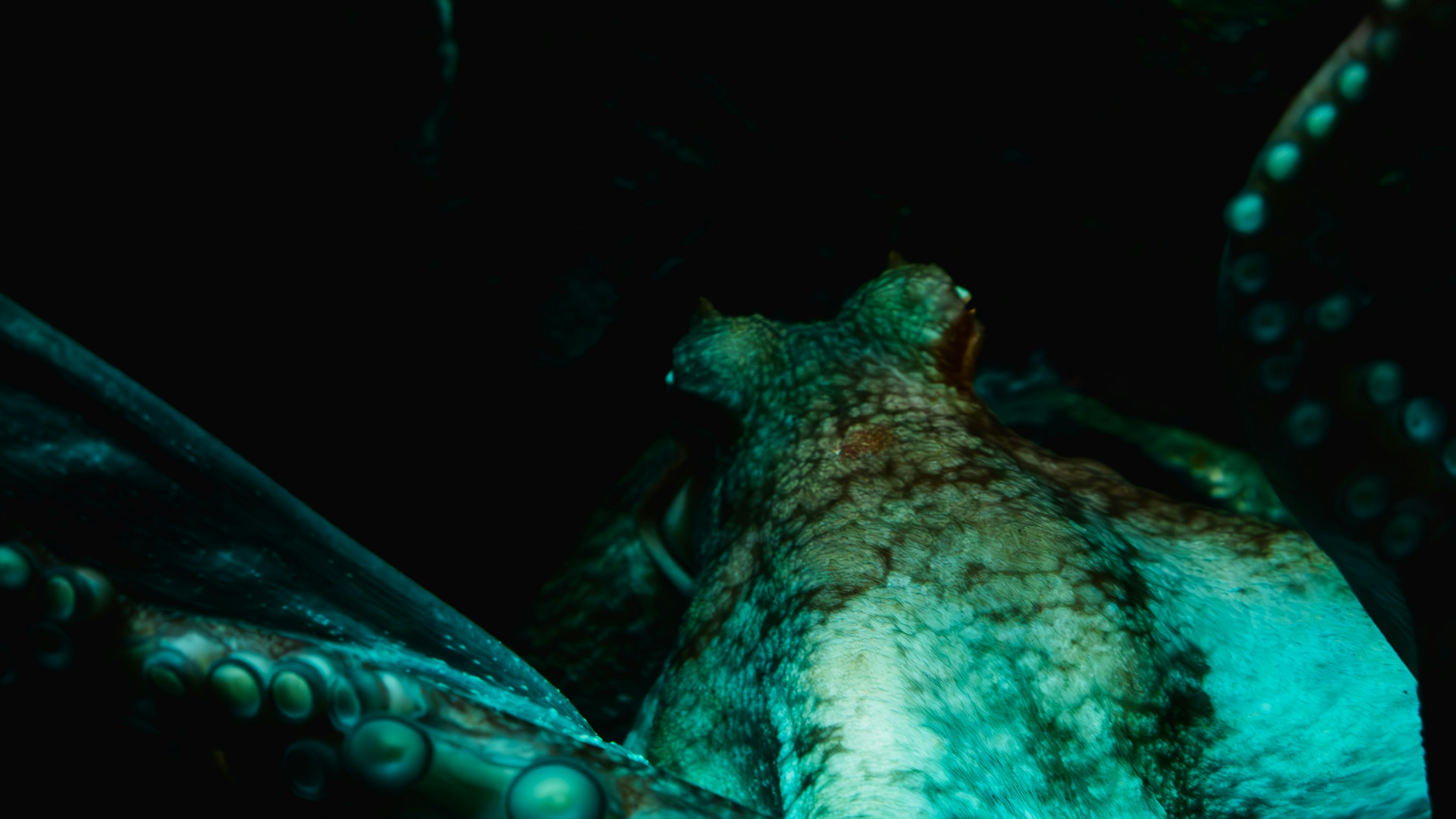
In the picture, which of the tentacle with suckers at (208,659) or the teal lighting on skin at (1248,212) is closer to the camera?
the tentacle with suckers at (208,659)

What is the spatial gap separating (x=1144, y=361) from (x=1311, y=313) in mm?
1845

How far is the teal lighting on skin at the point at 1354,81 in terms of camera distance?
26.5 inches

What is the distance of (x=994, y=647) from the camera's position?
122cm

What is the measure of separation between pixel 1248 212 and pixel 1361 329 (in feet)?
0.42

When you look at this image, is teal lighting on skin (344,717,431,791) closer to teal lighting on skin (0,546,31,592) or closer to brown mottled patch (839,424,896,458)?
teal lighting on skin (0,546,31,592)

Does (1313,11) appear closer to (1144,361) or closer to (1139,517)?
(1144,361)

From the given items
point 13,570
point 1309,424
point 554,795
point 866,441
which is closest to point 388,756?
point 554,795

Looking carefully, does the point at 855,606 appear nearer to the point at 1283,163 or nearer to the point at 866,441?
the point at 866,441

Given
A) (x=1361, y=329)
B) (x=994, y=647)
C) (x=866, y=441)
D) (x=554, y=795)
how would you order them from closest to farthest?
(x=554, y=795)
(x=1361, y=329)
(x=994, y=647)
(x=866, y=441)

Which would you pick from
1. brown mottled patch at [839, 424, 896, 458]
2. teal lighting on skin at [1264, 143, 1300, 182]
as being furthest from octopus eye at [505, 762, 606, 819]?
brown mottled patch at [839, 424, 896, 458]

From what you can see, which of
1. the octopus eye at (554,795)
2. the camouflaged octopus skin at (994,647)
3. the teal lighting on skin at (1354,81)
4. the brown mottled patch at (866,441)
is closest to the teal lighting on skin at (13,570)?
the octopus eye at (554,795)

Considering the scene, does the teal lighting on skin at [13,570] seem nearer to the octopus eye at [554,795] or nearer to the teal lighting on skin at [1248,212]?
the octopus eye at [554,795]

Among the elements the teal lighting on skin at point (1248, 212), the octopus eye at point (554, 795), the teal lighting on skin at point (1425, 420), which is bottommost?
the octopus eye at point (554, 795)

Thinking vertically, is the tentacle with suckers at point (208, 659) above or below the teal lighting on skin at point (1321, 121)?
below
